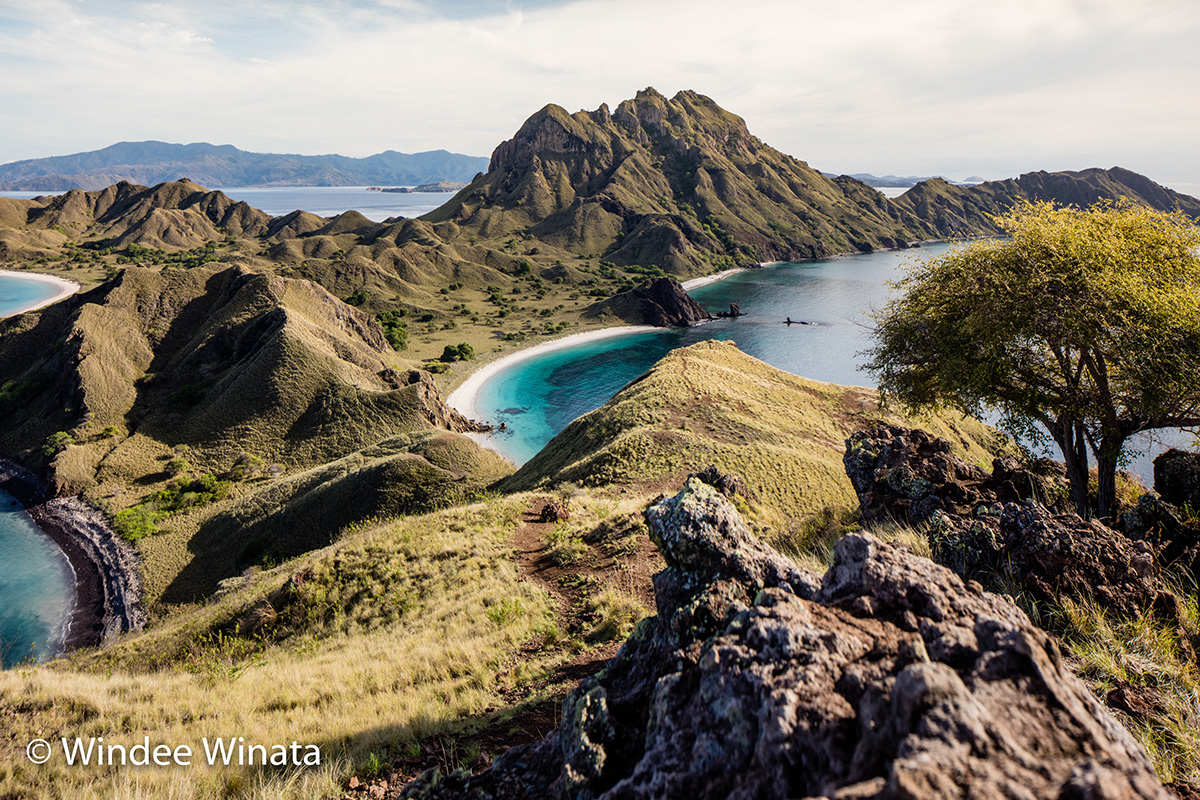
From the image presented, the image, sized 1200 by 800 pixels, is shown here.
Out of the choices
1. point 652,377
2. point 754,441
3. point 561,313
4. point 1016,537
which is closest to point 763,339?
point 561,313

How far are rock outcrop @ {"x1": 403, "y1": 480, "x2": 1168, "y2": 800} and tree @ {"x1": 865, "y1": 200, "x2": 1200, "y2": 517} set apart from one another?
15237 millimetres

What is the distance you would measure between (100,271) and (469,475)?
214m

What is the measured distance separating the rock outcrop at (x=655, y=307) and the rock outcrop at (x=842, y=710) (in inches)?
5309

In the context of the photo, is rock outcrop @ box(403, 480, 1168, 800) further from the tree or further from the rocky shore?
the rocky shore

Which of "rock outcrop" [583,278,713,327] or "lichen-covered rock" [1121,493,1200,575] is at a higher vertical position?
"rock outcrop" [583,278,713,327]

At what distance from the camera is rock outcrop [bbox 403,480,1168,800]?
11.9 feet

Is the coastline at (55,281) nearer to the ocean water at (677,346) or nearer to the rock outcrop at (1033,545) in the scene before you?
the ocean water at (677,346)

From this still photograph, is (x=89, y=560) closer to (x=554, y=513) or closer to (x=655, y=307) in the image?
(x=554, y=513)

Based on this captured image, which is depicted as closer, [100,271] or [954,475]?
[954,475]

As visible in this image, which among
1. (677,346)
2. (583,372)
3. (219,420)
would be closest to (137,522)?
(219,420)

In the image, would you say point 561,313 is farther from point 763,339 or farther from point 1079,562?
point 1079,562

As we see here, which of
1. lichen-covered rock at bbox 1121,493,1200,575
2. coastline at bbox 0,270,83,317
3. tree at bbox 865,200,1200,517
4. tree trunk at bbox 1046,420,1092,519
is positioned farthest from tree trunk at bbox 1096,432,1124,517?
coastline at bbox 0,270,83,317

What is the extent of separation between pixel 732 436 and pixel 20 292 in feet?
712

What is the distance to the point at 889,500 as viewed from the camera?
20375 millimetres
